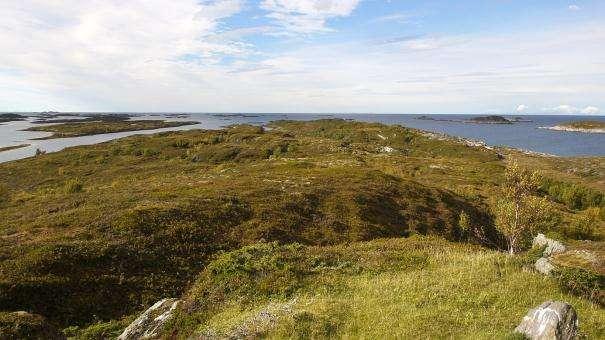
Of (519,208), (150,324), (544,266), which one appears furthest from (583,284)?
(150,324)

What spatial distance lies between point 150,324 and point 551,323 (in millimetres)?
13701

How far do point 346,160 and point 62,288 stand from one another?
60.7m

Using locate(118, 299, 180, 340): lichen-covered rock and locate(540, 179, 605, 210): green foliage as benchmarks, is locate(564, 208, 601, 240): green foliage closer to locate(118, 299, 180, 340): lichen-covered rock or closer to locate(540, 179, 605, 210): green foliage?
locate(540, 179, 605, 210): green foliage

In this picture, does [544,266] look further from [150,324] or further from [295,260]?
[150,324]

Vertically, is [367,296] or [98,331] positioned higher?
[367,296]

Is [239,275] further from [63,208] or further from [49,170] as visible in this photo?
[49,170]

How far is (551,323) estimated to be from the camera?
11.0 metres

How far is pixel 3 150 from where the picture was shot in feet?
410

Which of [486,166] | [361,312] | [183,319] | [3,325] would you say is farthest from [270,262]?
[486,166]

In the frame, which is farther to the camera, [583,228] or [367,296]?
[583,228]

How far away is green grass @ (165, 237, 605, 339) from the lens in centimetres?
1290

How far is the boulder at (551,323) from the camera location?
10.9 metres

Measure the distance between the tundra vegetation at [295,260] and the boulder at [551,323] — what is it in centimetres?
88

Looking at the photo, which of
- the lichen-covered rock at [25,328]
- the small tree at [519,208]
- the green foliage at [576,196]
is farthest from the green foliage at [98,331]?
the green foliage at [576,196]
